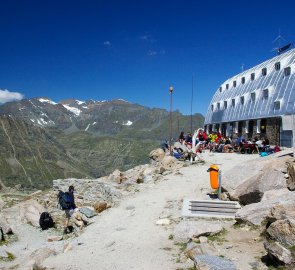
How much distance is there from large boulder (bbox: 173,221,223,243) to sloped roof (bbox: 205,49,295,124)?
2621cm

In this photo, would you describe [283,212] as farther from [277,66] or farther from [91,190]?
[277,66]

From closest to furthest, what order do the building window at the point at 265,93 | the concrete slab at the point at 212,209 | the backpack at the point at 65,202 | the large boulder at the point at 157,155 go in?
the concrete slab at the point at 212,209 → the backpack at the point at 65,202 → the large boulder at the point at 157,155 → the building window at the point at 265,93

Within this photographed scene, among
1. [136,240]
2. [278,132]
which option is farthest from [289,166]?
[278,132]

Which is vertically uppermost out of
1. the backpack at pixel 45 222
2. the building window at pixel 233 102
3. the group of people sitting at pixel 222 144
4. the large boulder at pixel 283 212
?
the building window at pixel 233 102

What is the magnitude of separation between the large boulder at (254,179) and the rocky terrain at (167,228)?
4 cm

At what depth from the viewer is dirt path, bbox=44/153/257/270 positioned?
1160cm

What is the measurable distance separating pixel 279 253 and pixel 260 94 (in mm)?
37483

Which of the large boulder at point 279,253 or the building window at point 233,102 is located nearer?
the large boulder at point 279,253

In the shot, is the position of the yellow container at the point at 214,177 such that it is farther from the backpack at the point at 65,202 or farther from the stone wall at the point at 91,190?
the backpack at the point at 65,202

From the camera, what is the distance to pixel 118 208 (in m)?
20.6

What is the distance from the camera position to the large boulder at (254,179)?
15641 millimetres

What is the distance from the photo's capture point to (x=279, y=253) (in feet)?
30.4

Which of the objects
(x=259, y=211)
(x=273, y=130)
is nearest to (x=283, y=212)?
(x=259, y=211)

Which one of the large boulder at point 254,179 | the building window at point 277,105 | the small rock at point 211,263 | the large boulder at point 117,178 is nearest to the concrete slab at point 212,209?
the large boulder at point 254,179
